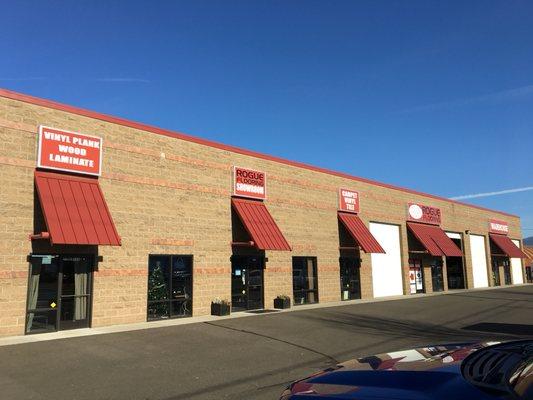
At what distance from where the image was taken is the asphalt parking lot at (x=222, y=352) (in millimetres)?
7801

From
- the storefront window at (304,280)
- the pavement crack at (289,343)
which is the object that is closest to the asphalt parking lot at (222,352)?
the pavement crack at (289,343)

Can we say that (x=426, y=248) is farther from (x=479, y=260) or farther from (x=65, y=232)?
(x=65, y=232)

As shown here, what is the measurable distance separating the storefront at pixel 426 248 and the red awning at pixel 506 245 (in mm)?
9681

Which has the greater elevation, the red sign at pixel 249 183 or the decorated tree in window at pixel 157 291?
the red sign at pixel 249 183

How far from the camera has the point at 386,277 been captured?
27.8m

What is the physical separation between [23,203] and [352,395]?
1309 centimetres

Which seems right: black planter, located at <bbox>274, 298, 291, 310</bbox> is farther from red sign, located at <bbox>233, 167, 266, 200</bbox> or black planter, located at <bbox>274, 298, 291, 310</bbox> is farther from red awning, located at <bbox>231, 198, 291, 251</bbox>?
red sign, located at <bbox>233, 167, 266, 200</bbox>

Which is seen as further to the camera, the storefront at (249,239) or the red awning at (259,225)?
the storefront at (249,239)

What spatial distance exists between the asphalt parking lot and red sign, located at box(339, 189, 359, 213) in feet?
25.2

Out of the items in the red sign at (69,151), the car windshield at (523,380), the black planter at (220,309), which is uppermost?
the red sign at (69,151)

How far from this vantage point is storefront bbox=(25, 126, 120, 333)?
44.2ft

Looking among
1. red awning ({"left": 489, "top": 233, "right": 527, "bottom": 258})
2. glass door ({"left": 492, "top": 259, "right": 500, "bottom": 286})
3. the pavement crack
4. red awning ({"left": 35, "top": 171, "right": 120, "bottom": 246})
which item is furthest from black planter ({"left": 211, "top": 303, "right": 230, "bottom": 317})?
red awning ({"left": 489, "top": 233, "right": 527, "bottom": 258})

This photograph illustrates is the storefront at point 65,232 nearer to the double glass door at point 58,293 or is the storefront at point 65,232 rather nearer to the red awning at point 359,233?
the double glass door at point 58,293

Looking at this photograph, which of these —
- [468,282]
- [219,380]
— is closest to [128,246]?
[219,380]
